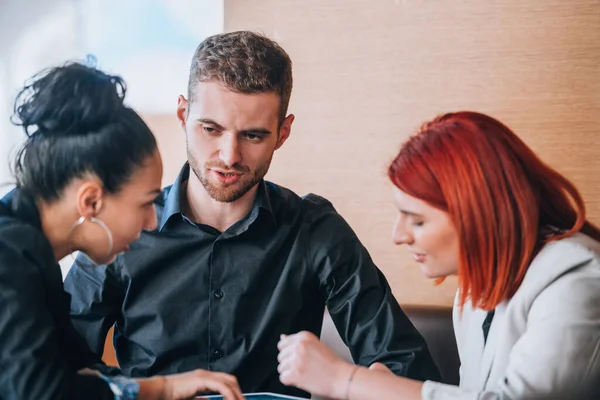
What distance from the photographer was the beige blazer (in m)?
1.12

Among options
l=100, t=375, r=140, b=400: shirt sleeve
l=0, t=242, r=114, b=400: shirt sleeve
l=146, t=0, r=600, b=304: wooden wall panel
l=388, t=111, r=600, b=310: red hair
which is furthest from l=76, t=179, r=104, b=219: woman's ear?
l=146, t=0, r=600, b=304: wooden wall panel

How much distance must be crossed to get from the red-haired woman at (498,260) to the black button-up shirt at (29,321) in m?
0.37

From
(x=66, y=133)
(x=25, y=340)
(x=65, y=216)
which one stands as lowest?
(x=25, y=340)

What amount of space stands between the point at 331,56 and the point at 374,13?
0.18 metres

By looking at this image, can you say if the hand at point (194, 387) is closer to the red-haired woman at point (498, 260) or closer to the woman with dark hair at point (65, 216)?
the woman with dark hair at point (65, 216)

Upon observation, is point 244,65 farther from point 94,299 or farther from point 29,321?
point 29,321

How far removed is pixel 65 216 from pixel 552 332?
75 cm

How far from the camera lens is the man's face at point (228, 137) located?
5.01 ft

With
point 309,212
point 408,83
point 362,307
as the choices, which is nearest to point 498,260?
point 362,307

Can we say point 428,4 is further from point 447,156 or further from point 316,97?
point 447,156

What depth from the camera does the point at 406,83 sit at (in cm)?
219

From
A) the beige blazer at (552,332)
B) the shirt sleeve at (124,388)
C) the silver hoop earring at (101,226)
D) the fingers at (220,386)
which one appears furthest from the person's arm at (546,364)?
the silver hoop earring at (101,226)

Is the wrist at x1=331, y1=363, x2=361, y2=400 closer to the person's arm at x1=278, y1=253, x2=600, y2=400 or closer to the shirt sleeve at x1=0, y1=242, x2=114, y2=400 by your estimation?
the person's arm at x1=278, y1=253, x2=600, y2=400

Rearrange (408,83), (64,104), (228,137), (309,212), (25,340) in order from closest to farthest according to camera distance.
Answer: (25,340) → (64,104) → (228,137) → (309,212) → (408,83)
